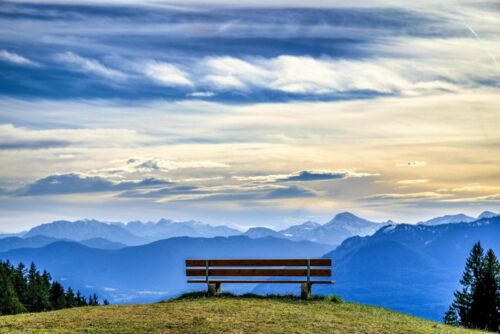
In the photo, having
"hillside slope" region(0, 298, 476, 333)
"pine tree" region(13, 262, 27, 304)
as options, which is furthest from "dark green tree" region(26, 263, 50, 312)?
"hillside slope" region(0, 298, 476, 333)

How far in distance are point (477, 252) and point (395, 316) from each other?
5475cm

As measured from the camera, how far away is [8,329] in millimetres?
22062

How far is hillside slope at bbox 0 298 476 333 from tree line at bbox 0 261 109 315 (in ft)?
244

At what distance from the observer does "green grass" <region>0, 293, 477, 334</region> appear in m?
21.7

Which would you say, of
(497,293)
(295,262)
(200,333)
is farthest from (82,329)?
(497,293)

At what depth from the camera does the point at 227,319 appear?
2306 centimetres

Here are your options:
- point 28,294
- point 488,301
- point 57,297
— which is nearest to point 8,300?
point 28,294

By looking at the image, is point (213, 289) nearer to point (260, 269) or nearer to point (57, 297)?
point (260, 269)

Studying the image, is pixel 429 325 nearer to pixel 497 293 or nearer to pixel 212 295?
pixel 212 295

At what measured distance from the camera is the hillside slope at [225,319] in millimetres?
21703

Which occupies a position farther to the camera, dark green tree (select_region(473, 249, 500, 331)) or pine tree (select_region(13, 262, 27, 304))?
pine tree (select_region(13, 262, 27, 304))

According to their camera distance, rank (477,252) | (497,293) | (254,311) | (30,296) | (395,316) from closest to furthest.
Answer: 1. (254,311)
2. (395,316)
3. (497,293)
4. (477,252)
5. (30,296)

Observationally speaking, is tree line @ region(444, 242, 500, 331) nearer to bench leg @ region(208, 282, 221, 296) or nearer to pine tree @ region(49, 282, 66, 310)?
bench leg @ region(208, 282, 221, 296)

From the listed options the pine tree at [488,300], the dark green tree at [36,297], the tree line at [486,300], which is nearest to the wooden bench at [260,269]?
the tree line at [486,300]
